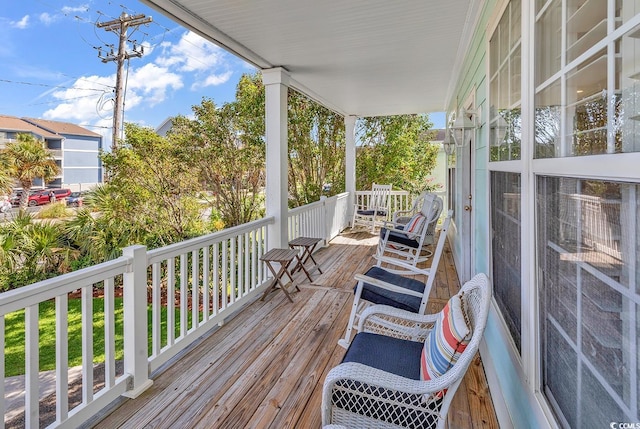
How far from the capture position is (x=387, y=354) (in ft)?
6.06

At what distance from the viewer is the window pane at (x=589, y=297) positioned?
77 centimetres

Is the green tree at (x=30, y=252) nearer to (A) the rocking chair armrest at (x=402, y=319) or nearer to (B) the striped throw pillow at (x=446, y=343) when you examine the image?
(A) the rocking chair armrest at (x=402, y=319)

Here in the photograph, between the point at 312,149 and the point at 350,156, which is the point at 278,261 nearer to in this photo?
the point at 312,149

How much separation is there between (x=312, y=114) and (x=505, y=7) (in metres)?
6.56

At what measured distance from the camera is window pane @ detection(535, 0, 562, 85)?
48.3 inches

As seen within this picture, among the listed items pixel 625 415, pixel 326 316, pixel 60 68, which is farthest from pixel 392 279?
pixel 60 68

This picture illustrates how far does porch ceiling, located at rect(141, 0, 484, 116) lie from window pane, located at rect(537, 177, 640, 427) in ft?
7.80

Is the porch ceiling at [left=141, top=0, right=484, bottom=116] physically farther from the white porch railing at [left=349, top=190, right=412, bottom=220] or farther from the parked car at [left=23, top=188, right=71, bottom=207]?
the parked car at [left=23, top=188, right=71, bottom=207]

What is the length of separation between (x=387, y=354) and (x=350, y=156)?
23.3ft

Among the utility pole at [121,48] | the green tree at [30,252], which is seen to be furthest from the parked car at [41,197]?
the utility pole at [121,48]

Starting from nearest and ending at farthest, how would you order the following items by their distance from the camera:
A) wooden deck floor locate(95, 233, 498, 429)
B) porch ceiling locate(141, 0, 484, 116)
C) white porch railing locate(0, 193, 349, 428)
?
white porch railing locate(0, 193, 349, 428) → wooden deck floor locate(95, 233, 498, 429) → porch ceiling locate(141, 0, 484, 116)

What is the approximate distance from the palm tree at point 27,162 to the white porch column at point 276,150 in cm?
713

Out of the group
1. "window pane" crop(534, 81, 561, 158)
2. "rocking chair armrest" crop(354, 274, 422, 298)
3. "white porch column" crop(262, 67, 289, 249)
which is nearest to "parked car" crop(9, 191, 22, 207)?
"white porch column" crop(262, 67, 289, 249)

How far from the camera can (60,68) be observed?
64.4 ft
